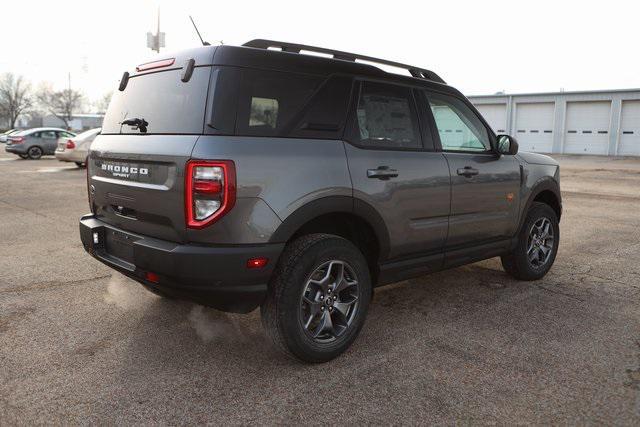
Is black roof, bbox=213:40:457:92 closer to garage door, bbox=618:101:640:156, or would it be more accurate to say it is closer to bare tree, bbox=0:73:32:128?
garage door, bbox=618:101:640:156

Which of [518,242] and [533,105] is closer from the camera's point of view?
[518,242]

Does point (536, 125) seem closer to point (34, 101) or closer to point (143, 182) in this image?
point (143, 182)

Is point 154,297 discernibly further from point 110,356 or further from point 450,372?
point 450,372

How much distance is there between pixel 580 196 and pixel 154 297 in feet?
37.4

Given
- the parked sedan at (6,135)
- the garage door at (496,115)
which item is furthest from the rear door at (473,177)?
the garage door at (496,115)

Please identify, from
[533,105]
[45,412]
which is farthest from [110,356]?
[533,105]

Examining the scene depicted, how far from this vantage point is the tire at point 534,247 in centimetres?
507

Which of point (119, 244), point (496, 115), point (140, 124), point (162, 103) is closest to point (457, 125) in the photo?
point (162, 103)

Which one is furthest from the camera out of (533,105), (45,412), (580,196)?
(533,105)

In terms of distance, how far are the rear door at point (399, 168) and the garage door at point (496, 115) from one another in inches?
1440

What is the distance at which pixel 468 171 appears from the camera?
4.27 metres

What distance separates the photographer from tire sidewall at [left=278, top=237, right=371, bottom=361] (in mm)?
3131

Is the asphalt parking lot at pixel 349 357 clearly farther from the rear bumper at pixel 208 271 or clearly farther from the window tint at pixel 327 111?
the window tint at pixel 327 111

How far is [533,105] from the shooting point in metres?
37.0
